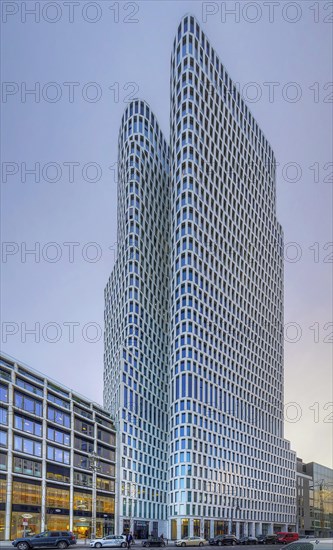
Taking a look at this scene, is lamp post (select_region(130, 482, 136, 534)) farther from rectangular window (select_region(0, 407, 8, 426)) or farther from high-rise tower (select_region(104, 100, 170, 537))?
rectangular window (select_region(0, 407, 8, 426))

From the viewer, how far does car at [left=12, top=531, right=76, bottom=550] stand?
197 ft

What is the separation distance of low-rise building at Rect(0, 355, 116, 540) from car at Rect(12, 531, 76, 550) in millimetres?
18210

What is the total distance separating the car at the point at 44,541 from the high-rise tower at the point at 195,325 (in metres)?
56.7

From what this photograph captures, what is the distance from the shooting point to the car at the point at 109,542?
70.2m

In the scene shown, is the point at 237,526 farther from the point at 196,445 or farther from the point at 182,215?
the point at 182,215

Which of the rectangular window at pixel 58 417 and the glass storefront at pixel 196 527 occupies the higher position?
the rectangular window at pixel 58 417

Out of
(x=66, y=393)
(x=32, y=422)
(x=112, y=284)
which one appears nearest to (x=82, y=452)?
(x=66, y=393)

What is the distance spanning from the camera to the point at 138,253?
143m

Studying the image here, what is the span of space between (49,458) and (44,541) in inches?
1310

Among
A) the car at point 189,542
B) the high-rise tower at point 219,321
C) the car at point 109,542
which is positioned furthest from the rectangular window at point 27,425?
the high-rise tower at point 219,321

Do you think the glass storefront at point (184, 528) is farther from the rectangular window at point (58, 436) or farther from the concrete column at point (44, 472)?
the concrete column at point (44, 472)

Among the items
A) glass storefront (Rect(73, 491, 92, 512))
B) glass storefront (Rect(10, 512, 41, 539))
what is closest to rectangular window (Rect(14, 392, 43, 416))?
glass storefront (Rect(10, 512, 41, 539))

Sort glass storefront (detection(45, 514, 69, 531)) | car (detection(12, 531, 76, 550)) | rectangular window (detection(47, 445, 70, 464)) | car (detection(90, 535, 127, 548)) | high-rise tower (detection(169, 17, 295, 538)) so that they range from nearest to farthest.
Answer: car (detection(12, 531, 76, 550)), car (detection(90, 535, 127, 548)), glass storefront (detection(45, 514, 69, 531)), rectangular window (detection(47, 445, 70, 464)), high-rise tower (detection(169, 17, 295, 538))

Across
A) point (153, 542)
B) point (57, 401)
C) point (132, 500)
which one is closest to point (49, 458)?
point (57, 401)
